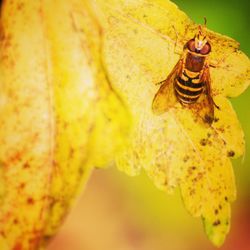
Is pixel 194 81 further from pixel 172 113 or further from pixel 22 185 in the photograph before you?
pixel 22 185

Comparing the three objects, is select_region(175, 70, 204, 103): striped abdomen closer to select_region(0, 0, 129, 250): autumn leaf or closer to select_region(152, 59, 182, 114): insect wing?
select_region(152, 59, 182, 114): insect wing

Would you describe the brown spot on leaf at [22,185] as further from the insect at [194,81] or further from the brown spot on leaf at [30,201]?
the insect at [194,81]

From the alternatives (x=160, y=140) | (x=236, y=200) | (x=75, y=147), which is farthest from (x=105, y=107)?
(x=236, y=200)

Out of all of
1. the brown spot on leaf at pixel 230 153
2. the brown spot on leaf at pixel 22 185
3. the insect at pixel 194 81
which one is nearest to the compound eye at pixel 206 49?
the insect at pixel 194 81

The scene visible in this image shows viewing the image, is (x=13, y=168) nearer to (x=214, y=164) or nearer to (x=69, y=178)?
(x=69, y=178)

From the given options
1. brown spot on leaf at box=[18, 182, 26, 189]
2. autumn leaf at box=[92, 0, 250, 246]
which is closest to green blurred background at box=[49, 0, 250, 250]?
autumn leaf at box=[92, 0, 250, 246]

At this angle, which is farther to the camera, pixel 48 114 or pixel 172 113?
pixel 172 113

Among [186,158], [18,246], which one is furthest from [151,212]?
[18,246]
